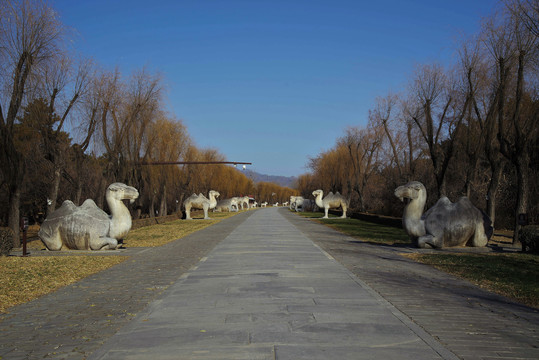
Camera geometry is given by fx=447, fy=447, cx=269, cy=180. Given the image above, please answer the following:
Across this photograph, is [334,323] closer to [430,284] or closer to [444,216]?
[430,284]

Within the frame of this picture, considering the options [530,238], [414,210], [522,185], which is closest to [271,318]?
[414,210]

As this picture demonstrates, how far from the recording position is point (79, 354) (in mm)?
4801

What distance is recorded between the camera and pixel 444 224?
1562 cm

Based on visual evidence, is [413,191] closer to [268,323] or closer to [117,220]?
[117,220]

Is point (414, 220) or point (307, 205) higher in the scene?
point (307, 205)

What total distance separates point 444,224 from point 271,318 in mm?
11404

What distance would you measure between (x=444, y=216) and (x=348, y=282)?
8.26m

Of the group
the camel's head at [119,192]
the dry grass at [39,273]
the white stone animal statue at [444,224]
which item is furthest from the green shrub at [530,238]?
the camel's head at [119,192]

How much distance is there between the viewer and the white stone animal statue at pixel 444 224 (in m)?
15.6

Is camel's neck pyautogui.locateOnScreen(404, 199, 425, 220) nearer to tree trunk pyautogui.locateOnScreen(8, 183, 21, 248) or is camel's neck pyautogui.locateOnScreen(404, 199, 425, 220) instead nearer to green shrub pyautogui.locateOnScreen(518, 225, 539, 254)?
green shrub pyautogui.locateOnScreen(518, 225, 539, 254)

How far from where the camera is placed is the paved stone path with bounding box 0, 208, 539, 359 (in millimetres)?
4820

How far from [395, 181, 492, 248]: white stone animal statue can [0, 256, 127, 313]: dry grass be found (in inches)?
387

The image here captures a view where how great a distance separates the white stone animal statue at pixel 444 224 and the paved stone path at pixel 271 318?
5.39 metres

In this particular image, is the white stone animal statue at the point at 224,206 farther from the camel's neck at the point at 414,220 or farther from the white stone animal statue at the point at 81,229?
the camel's neck at the point at 414,220
